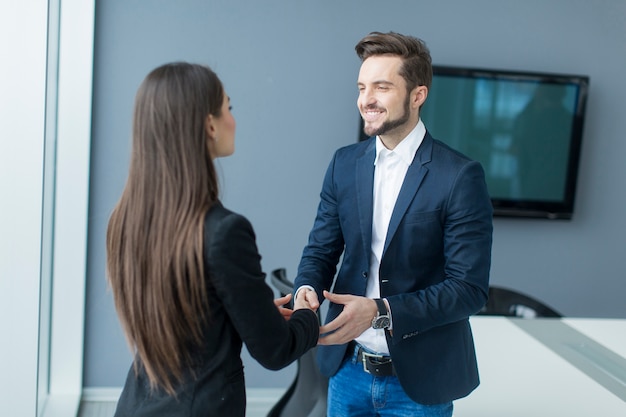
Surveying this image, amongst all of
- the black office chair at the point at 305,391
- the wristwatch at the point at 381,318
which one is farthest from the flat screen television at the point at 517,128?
the wristwatch at the point at 381,318

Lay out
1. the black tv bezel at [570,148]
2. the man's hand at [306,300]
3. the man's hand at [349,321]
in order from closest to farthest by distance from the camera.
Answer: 1. the man's hand at [349,321]
2. the man's hand at [306,300]
3. the black tv bezel at [570,148]

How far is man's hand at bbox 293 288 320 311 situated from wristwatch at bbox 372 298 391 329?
16 cm

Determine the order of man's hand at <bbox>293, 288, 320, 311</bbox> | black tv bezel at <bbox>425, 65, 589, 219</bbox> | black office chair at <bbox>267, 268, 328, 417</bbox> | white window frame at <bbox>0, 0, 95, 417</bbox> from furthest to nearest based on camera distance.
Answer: black tv bezel at <bbox>425, 65, 589, 219</bbox> → black office chair at <bbox>267, 268, 328, 417</bbox> → white window frame at <bbox>0, 0, 95, 417</bbox> → man's hand at <bbox>293, 288, 320, 311</bbox>

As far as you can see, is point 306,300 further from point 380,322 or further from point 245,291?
point 245,291

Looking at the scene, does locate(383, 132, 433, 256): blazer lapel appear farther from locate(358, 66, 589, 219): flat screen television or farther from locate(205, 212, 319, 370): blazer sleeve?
locate(358, 66, 589, 219): flat screen television

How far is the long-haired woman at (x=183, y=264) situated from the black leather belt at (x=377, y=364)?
53cm

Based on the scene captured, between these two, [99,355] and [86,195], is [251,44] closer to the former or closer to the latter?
[86,195]

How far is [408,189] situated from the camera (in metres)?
1.82

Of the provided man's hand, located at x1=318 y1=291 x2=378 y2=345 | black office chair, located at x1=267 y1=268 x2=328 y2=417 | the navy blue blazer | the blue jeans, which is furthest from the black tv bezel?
man's hand, located at x1=318 y1=291 x2=378 y2=345

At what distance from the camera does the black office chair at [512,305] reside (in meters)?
3.38

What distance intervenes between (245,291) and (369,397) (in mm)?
723

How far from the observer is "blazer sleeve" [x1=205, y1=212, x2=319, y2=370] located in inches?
50.5

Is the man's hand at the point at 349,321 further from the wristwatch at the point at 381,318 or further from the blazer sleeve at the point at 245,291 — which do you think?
the blazer sleeve at the point at 245,291

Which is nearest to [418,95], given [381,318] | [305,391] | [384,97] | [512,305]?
[384,97]
